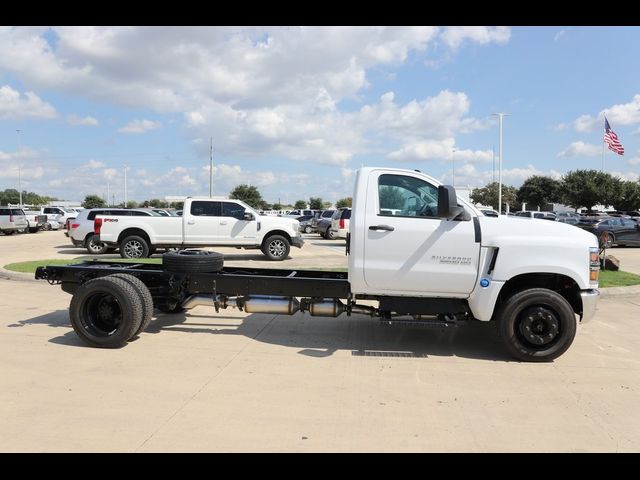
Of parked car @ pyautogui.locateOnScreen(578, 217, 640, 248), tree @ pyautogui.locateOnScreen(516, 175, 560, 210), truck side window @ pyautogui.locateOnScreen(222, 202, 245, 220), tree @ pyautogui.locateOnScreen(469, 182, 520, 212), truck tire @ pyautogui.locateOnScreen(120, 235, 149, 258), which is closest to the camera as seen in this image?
truck tire @ pyautogui.locateOnScreen(120, 235, 149, 258)

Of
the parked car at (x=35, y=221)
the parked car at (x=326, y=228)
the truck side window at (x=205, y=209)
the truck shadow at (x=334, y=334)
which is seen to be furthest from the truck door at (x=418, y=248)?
the parked car at (x=35, y=221)

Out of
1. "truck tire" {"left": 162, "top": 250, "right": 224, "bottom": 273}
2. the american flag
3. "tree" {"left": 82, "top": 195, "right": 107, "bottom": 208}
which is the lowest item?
"truck tire" {"left": 162, "top": 250, "right": 224, "bottom": 273}

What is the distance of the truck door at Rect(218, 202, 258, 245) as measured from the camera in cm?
1609

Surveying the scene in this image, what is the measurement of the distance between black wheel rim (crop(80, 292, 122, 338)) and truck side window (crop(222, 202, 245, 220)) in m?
9.93

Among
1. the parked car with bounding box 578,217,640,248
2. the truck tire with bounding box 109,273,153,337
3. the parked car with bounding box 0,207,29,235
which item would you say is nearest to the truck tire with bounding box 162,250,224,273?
the truck tire with bounding box 109,273,153,337

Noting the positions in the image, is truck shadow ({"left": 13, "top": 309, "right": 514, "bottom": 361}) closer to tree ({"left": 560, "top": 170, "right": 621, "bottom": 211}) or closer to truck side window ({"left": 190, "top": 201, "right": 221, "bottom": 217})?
truck side window ({"left": 190, "top": 201, "right": 221, "bottom": 217})

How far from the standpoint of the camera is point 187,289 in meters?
6.70

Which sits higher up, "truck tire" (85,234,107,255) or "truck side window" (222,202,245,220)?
"truck side window" (222,202,245,220)

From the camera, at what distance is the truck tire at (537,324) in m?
5.67

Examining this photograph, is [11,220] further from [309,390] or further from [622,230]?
[622,230]

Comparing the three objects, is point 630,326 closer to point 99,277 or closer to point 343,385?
point 343,385

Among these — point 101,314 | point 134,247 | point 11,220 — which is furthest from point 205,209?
point 11,220

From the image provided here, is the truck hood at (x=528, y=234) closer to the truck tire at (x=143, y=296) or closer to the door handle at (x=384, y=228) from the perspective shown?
the door handle at (x=384, y=228)
